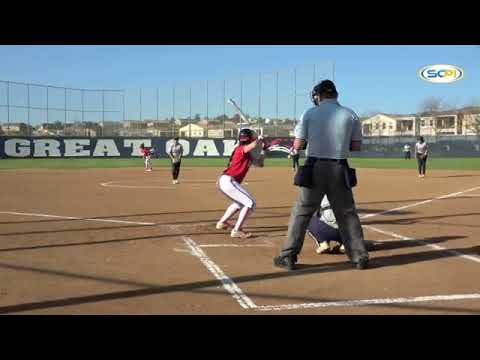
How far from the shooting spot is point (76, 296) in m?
5.39

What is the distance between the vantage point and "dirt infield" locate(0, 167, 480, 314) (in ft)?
17.0

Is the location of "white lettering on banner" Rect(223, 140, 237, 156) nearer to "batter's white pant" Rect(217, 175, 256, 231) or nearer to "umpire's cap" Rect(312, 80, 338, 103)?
"batter's white pant" Rect(217, 175, 256, 231)

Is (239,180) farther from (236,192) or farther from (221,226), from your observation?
(221,226)

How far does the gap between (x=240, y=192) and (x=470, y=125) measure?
81.9 m

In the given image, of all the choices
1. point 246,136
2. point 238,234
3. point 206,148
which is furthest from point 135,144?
point 238,234

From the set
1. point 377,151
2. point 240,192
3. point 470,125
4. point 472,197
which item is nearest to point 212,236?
point 240,192

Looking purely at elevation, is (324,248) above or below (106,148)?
below

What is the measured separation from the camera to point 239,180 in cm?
952

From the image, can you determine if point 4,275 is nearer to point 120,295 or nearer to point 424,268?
point 120,295

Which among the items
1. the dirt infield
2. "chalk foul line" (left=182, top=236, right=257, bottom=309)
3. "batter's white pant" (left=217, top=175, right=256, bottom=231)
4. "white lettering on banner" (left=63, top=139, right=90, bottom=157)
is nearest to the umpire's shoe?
the dirt infield

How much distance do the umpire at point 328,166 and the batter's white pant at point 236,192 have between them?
103 inches

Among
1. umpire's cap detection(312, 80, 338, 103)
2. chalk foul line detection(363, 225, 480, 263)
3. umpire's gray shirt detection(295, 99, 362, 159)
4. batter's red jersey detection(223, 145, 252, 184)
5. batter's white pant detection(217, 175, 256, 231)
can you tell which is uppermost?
umpire's cap detection(312, 80, 338, 103)

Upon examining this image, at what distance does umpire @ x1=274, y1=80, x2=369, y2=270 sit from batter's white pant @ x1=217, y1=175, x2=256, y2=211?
2.61 m

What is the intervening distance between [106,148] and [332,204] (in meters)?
53.3
